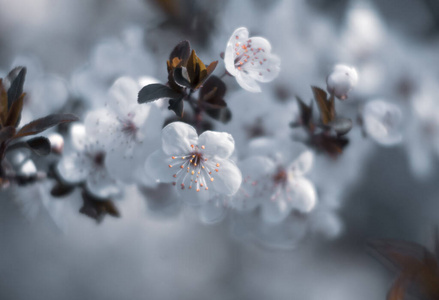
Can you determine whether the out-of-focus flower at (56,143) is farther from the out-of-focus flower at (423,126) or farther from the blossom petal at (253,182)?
the out-of-focus flower at (423,126)

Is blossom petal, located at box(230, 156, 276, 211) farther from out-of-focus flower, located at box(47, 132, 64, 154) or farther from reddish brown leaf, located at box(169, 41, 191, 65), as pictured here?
out-of-focus flower, located at box(47, 132, 64, 154)

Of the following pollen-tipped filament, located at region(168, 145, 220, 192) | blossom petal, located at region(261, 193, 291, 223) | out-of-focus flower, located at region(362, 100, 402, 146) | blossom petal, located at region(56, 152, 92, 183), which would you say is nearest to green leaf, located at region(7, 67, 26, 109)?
blossom petal, located at region(56, 152, 92, 183)

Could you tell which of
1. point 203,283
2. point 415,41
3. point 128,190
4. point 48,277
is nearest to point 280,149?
point 128,190

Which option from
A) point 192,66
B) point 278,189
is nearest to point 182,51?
point 192,66

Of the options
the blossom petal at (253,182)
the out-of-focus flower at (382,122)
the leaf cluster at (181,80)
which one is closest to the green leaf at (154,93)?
the leaf cluster at (181,80)

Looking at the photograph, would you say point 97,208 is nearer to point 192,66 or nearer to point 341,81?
point 192,66

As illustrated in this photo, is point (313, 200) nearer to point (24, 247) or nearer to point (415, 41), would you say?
point (415, 41)
